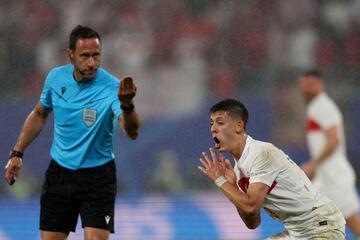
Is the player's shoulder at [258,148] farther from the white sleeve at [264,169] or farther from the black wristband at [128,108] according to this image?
the black wristband at [128,108]

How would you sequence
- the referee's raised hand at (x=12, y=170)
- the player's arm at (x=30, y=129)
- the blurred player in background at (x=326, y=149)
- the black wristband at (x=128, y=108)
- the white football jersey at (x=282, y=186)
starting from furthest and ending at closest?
the blurred player in background at (x=326, y=149), the player's arm at (x=30, y=129), the referee's raised hand at (x=12, y=170), the black wristband at (x=128, y=108), the white football jersey at (x=282, y=186)

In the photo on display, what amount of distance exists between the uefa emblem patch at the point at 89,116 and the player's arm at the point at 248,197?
1550 mm

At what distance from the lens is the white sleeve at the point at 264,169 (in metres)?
5.78

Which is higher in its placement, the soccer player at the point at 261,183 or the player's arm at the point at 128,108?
the player's arm at the point at 128,108

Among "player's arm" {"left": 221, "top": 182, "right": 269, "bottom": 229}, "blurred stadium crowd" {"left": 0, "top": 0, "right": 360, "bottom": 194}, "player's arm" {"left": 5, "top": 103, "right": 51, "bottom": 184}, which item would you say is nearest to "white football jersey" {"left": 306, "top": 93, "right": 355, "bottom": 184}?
"blurred stadium crowd" {"left": 0, "top": 0, "right": 360, "bottom": 194}

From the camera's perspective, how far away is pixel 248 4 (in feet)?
48.9

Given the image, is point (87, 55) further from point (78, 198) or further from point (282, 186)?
point (282, 186)

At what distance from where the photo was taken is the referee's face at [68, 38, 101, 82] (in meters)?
6.91

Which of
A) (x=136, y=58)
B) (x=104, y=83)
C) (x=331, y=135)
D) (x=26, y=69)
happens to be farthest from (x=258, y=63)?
(x=104, y=83)

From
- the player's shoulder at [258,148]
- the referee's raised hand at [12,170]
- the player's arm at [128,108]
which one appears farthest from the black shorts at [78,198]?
the player's shoulder at [258,148]

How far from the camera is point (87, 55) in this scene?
6.93 meters

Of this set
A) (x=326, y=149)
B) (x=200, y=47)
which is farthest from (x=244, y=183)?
(x=200, y=47)

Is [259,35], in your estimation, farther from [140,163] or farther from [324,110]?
[324,110]

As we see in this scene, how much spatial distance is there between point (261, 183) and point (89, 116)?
5.62 ft
